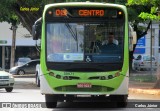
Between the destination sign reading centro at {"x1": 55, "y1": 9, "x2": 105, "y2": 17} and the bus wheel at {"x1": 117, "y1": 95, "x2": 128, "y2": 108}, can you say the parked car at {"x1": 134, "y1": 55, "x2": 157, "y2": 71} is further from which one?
the destination sign reading centro at {"x1": 55, "y1": 9, "x2": 105, "y2": 17}

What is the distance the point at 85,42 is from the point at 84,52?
0.33m

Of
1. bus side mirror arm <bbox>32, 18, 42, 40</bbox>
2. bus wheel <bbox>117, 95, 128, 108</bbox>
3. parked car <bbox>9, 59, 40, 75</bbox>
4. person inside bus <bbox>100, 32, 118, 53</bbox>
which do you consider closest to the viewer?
person inside bus <bbox>100, 32, 118, 53</bbox>

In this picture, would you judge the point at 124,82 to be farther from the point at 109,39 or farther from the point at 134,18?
the point at 134,18

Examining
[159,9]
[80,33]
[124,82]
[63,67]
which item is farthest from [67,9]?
[159,9]

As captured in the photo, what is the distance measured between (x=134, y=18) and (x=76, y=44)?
1533 centimetres

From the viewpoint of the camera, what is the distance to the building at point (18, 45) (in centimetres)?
6153

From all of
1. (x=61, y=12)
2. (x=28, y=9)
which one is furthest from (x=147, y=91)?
(x=28, y=9)

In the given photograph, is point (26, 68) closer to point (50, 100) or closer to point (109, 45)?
point (50, 100)

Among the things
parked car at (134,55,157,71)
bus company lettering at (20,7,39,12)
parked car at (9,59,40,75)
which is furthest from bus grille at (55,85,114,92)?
parked car at (134,55,157,71)

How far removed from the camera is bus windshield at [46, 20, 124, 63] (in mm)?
15695

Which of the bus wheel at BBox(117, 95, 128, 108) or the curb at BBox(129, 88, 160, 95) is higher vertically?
the bus wheel at BBox(117, 95, 128, 108)

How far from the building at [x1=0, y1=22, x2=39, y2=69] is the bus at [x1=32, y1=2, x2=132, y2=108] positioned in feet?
150

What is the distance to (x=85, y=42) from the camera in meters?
15.9

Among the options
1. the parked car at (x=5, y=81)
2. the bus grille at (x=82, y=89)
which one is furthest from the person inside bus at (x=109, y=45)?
the parked car at (x=5, y=81)
